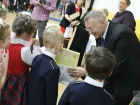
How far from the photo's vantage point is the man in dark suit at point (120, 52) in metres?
1.78

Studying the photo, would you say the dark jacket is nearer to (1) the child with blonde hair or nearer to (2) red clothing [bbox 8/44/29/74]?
(1) the child with blonde hair

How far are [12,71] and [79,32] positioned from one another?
2369 millimetres

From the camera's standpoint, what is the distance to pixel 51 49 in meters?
1.63

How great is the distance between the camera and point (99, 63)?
4.17 ft

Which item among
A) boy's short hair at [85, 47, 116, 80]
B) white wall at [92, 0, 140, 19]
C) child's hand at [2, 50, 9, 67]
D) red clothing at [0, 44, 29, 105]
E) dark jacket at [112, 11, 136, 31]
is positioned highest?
white wall at [92, 0, 140, 19]

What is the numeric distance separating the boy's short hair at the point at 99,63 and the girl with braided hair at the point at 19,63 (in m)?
0.63

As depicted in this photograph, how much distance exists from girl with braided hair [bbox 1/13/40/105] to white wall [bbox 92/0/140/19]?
4176 millimetres

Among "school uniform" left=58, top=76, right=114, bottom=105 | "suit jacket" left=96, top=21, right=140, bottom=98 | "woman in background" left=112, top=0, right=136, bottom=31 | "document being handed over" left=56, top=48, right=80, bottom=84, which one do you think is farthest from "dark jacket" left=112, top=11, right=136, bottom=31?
"school uniform" left=58, top=76, right=114, bottom=105

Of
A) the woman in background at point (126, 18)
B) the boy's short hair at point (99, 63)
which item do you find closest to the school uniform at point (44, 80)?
the boy's short hair at point (99, 63)

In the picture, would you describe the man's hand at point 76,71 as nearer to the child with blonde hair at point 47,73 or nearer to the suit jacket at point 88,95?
the child with blonde hair at point 47,73

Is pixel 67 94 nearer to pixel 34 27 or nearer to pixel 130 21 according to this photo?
pixel 34 27

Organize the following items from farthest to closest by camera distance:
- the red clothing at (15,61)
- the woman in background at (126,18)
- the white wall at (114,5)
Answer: the white wall at (114,5)
the woman in background at (126,18)
the red clothing at (15,61)

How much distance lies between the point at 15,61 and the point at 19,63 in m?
0.04

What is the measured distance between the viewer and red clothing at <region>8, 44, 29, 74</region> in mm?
1685
